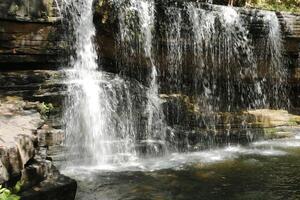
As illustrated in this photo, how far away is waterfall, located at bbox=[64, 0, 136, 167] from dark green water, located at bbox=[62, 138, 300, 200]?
0.74m

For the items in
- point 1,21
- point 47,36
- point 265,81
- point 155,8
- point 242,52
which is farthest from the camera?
point 265,81

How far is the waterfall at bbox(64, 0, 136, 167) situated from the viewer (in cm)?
982

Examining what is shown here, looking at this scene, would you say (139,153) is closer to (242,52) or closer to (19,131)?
(19,131)

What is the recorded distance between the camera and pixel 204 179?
8.51 meters

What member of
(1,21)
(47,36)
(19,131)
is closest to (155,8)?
(47,36)

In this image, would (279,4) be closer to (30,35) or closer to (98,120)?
(98,120)

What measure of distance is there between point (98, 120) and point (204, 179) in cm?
317

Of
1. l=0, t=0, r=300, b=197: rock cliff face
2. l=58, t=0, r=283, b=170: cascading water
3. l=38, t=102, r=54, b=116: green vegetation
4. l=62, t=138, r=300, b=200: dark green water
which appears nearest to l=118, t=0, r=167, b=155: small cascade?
l=58, t=0, r=283, b=170: cascading water

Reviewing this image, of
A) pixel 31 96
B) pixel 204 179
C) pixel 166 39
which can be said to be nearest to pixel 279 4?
pixel 166 39

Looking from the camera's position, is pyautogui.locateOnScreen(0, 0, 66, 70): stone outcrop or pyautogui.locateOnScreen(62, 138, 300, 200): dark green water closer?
pyautogui.locateOnScreen(62, 138, 300, 200): dark green water

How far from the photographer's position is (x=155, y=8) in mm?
12398

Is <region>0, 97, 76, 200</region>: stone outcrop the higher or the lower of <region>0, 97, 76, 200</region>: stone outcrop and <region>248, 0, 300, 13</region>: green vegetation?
the lower

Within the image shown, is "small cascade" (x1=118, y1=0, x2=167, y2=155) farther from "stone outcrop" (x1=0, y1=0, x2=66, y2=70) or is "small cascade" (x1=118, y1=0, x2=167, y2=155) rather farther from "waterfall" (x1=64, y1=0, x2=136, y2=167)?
"stone outcrop" (x1=0, y1=0, x2=66, y2=70)

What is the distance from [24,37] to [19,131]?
4.85m
